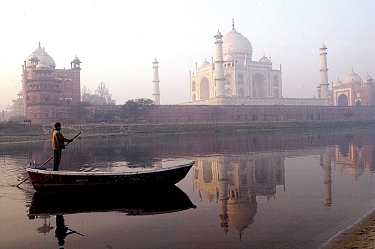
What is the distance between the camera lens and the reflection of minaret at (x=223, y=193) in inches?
211

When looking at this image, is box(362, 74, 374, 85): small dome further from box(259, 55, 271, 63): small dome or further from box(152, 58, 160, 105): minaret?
box(152, 58, 160, 105): minaret

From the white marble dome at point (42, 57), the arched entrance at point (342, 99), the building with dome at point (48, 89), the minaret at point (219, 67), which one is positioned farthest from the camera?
the arched entrance at point (342, 99)

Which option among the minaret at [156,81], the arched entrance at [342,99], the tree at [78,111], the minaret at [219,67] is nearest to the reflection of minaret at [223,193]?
the tree at [78,111]

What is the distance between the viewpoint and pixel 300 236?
4648 millimetres

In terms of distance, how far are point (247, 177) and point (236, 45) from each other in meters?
46.2

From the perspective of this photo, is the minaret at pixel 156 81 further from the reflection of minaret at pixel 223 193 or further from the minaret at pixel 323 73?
the reflection of minaret at pixel 223 193

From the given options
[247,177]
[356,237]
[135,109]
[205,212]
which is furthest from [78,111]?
[356,237]

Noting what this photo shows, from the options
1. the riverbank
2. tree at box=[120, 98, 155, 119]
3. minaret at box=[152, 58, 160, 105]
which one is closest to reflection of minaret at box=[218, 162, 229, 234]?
the riverbank

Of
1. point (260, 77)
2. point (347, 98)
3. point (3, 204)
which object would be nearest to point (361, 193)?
point (3, 204)

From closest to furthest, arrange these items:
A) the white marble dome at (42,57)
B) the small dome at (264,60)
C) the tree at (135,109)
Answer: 1. the tree at (135,109)
2. the white marble dome at (42,57)
3. the small dome at (264,60)

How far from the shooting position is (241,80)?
52.1 meters

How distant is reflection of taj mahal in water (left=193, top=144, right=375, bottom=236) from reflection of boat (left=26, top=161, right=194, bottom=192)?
997 mm

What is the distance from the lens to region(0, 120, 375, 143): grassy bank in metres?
28.9

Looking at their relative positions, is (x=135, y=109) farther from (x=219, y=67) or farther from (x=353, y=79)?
(x=353, y=79)
